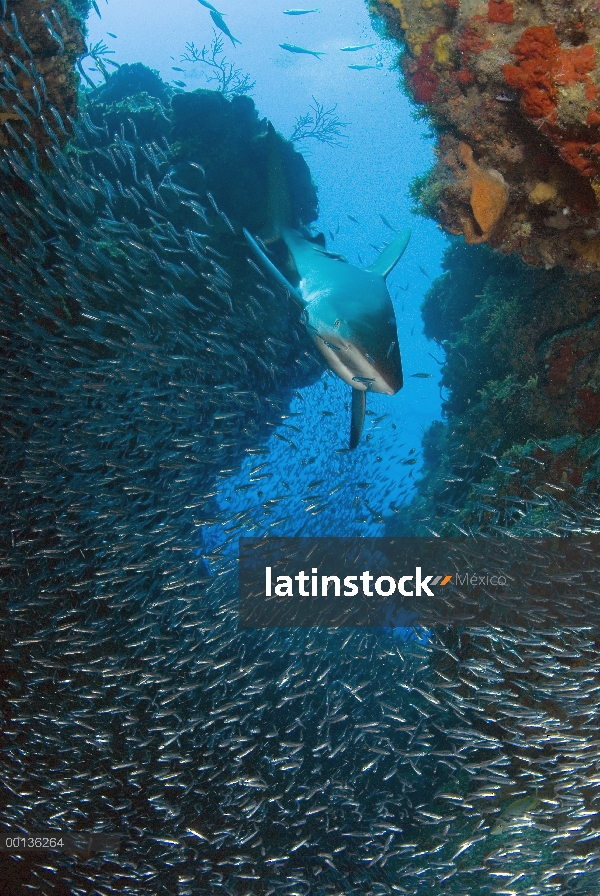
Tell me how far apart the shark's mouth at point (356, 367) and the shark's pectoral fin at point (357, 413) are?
19 cm

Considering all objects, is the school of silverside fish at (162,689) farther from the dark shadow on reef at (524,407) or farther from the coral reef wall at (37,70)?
the dark shadow on reef at (524,407)

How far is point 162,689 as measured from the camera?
17.5 feet

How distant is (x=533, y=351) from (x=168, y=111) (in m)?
9.29

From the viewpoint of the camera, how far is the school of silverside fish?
17.8ft

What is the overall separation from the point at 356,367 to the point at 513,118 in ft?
8.46

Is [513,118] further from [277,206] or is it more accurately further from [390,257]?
[277,206]

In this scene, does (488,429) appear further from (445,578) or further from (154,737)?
(154,737)

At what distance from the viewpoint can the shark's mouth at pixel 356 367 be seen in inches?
185

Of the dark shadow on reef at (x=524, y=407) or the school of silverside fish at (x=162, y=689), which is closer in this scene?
the school of silverside fish at (x=162, y=689)

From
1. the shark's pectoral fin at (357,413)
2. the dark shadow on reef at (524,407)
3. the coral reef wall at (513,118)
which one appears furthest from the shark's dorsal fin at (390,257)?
the dark shadow on reef at (524,407)

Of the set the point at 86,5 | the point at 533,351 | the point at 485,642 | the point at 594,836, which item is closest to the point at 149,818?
the point at 485,642

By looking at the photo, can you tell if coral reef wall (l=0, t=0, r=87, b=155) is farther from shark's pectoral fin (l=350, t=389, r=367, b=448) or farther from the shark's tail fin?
shark's pectoral fin (l=350, t=389, r=367, b=448)
